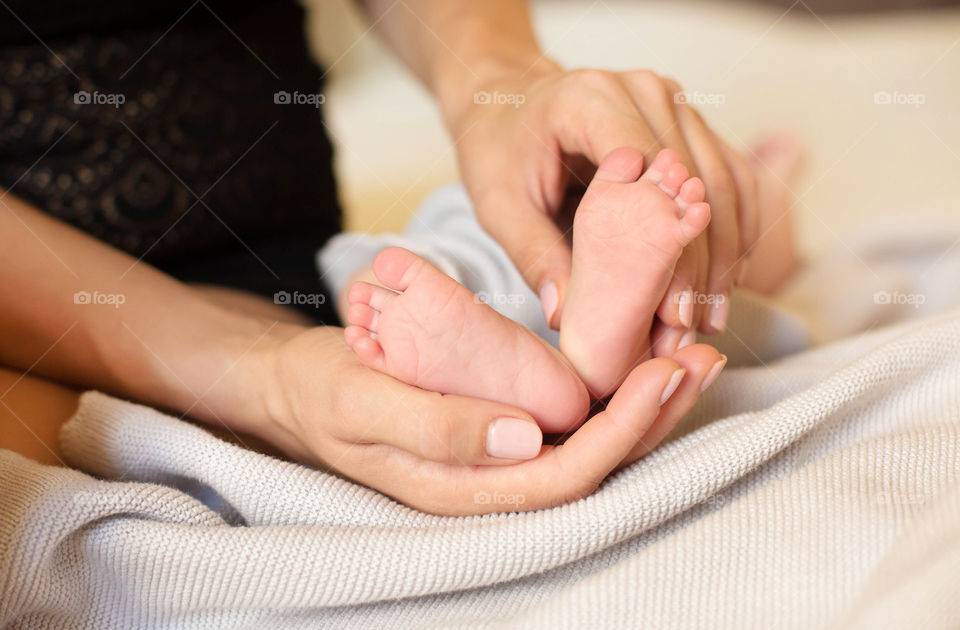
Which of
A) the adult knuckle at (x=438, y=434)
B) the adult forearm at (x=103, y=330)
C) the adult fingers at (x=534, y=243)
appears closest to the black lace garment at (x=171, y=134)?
the adult forearm at (x=103, y=330)

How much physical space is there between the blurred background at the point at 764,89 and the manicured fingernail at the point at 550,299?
0.52 m

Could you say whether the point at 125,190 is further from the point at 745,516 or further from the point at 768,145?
the point at 768,145

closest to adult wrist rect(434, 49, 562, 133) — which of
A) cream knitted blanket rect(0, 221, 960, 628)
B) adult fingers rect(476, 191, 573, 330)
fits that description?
adult fingers rect(476, 191, 573, 330)

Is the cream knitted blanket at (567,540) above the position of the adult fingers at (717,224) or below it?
below

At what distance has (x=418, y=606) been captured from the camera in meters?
0.46

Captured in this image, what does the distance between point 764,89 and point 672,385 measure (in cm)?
94

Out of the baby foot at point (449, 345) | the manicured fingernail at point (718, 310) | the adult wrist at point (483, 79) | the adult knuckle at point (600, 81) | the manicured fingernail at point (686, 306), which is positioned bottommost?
the baby foot at point (449, 345)

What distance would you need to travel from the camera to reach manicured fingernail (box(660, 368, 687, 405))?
1.54ft

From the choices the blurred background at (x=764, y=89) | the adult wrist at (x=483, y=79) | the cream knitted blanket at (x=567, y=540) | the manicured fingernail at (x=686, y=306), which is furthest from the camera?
the blurred background at (x=764, y=89)

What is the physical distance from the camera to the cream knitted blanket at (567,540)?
0.41 meters

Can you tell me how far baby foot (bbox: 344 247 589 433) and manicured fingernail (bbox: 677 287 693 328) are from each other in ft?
0.30

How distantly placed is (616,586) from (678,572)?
4 cm

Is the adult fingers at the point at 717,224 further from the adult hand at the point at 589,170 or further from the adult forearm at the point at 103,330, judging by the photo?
the adult forearm at the point at 103,330

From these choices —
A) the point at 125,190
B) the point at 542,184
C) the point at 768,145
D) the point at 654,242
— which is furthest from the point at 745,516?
the point at 768,145
